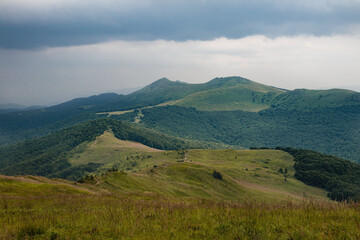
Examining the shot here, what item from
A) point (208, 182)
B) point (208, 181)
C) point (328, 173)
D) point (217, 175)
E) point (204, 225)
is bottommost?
point (328, 173)

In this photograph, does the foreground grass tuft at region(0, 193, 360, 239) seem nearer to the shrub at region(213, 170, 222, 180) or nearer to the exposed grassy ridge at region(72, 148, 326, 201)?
the exposed grassy ridge at region(72, 148, 326, 201)

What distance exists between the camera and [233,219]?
9320 mm

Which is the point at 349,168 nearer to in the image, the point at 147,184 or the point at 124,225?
the point at 147,184

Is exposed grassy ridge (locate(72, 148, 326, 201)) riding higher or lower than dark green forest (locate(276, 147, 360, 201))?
higher

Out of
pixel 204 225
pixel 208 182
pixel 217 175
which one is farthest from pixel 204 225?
pixel 217 175

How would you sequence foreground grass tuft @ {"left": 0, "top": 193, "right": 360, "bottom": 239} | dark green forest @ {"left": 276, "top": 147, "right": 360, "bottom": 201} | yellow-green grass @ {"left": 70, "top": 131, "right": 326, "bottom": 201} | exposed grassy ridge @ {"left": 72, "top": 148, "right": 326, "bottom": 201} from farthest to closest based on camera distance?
dark green forest @ {"left": 276, "top": 147, "right": 360, "bottom": 201}
yellow-green grass @ {"left": 70, "top": 131, "right": 326, "bottom": 201}
exposed grassy ridge @ {"left": 72, "top": 148, "right": 326, "bottom": 201}
foreground grass tuft @ {"left": 0, "top": 193, "right": 360, "bottom": 239}

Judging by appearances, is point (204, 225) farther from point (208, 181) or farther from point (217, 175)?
point (217, 175)

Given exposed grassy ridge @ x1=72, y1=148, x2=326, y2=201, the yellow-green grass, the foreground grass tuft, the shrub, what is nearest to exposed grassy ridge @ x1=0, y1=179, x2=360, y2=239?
the foreground grass tuft

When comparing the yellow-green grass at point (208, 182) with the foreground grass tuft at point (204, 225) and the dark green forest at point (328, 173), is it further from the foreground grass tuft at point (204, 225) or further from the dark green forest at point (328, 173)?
the foreground grass tuft at point (204, 225)

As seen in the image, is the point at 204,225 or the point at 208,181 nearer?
the point at 204,225

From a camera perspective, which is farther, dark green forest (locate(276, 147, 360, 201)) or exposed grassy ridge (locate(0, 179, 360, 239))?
dark green forest (locate(276, 147, 360, 201))

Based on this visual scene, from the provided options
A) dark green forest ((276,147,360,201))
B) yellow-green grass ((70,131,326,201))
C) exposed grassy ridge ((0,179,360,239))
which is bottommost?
dark green forest ((276,147,360,201))

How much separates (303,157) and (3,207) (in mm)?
181881

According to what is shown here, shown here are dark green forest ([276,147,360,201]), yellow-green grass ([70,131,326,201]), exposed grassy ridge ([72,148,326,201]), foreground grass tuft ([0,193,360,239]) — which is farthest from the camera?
dark green forest ([276,147,360,201])
